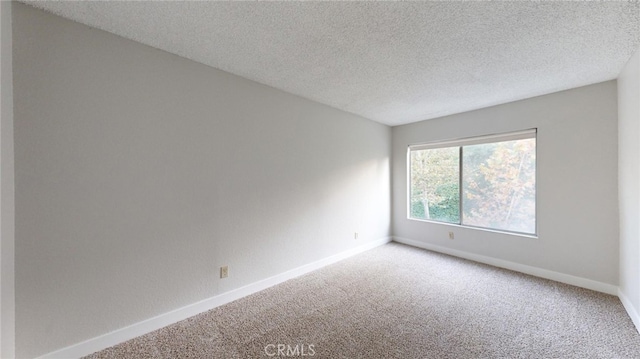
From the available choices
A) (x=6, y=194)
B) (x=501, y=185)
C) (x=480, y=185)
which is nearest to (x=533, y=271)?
(x=501, y=185)

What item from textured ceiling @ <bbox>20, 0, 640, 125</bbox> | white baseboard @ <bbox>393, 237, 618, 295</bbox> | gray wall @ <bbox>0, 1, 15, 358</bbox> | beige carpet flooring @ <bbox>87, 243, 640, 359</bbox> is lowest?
beige carpet flooring @ <bbox>87, 243, 640, 359</bbox>

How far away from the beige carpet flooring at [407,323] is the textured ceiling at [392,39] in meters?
2.34

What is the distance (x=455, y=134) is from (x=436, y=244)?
6.19ft

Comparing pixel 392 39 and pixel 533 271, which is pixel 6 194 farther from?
pixel 533 271

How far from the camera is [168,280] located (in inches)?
82.2

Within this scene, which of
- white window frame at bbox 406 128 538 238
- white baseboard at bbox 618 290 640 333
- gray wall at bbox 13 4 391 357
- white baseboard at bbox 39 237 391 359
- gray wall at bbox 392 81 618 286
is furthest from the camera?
white window frame at bbox 406 128 538 238

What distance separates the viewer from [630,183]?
2.21 m

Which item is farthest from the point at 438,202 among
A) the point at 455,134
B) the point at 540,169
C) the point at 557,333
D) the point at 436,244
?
the point at 557,333

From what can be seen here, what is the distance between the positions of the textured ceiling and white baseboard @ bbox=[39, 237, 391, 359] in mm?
2291

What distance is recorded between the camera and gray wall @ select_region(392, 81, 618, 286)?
265 cm

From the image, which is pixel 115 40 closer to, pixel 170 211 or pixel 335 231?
pixel 170 211

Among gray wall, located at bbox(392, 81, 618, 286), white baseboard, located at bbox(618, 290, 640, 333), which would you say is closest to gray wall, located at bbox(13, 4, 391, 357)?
gray wall, located at bbox(392, 81, 618, 286)

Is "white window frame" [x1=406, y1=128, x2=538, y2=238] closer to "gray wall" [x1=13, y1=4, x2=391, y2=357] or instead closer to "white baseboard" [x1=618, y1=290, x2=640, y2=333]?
"white baseboard" [x1=618, y1=290, x2=640, y2=333]

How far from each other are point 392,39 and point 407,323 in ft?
7.83
